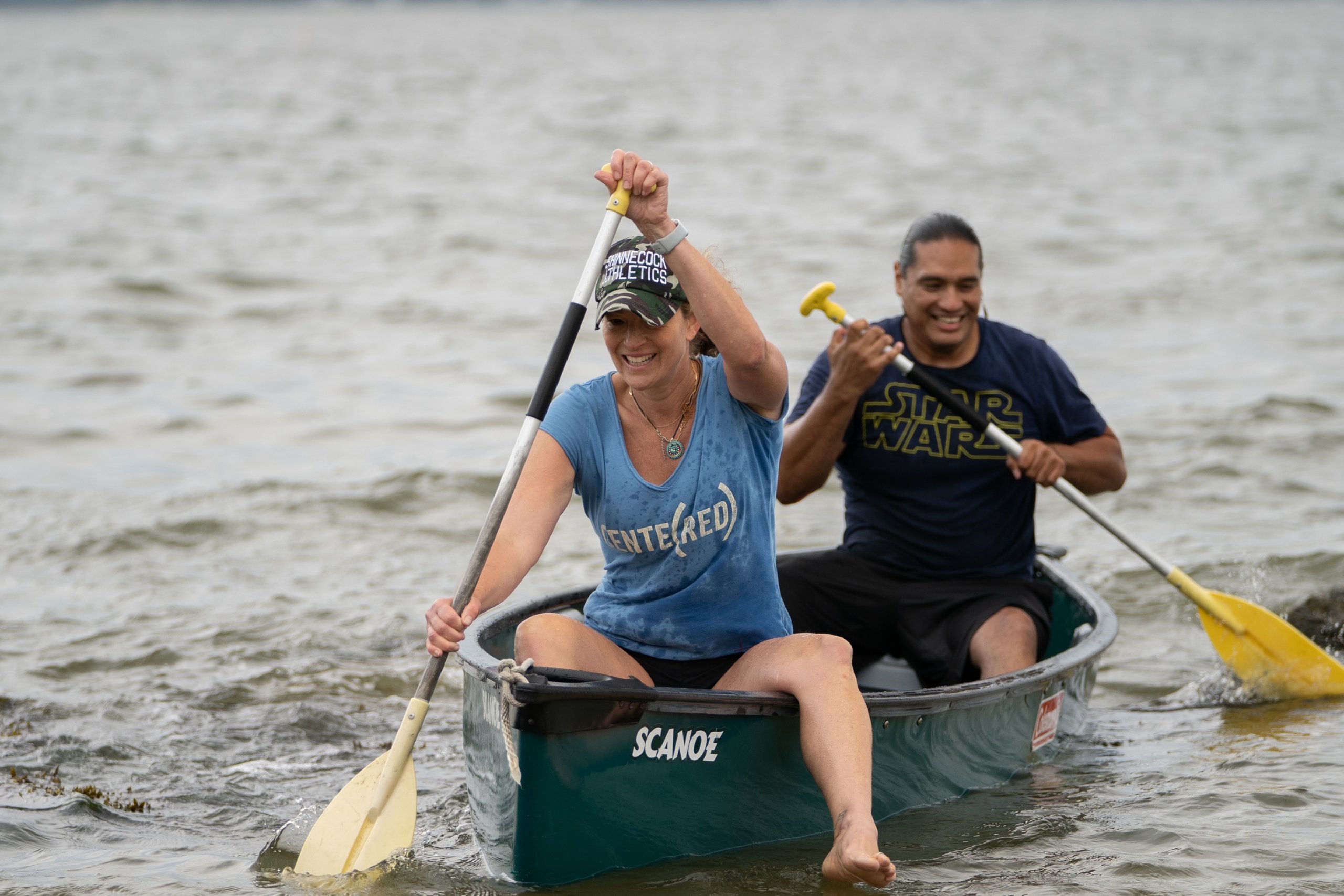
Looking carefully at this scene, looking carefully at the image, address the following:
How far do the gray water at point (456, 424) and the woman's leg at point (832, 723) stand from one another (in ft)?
1.71

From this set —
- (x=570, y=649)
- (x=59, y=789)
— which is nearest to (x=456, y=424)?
(x=59, y=789)

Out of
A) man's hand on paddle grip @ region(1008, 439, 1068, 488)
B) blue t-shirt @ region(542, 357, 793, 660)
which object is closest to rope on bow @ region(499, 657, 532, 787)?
blue t-shirt @ region(542, 357, 793, 660)

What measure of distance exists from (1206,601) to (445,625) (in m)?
3.57

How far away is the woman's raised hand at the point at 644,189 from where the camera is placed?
3.64m

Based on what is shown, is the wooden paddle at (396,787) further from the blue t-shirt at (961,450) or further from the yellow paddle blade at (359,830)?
the blue t-shirt at (961,450)

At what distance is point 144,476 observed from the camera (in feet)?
31.0

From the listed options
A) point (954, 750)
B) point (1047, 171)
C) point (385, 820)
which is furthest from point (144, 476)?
point (1047, 171)

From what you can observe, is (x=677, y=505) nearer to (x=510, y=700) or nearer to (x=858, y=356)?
(x=510, y=700)

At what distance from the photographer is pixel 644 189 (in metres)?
3.65

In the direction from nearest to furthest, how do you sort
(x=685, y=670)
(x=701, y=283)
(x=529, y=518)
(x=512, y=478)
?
1. (x=701, y=283)
2. (x=512, y=478)
3. (x=529, y=518)
4. (x=685, y=670)

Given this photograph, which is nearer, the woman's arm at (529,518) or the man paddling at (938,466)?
the woman's arm at (529,518)

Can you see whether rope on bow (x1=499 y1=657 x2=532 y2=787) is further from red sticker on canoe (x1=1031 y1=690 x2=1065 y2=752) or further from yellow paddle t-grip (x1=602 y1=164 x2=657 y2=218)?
red sticker on canoe (x1=1031 y1=690 x2=1065 y2=752)

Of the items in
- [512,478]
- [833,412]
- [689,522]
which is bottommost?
[689,522]

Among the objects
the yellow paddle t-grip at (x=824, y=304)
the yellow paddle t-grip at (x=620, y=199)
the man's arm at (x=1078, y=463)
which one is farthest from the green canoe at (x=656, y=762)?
the yellow paddle t-grip at (x=824, y=304)
